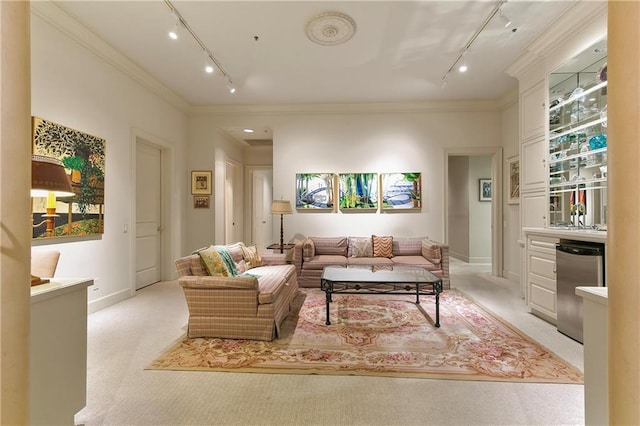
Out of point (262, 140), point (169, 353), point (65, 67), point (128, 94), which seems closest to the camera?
point (169, 353)

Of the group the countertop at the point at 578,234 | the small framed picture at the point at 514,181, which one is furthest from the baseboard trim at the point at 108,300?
the small framed picture at the point at 514,181

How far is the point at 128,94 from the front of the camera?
405 cm

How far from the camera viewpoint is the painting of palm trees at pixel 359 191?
18.0ft

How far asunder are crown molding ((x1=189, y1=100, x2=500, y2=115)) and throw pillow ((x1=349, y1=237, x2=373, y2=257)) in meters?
2.37

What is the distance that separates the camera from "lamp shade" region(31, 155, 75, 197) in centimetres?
143

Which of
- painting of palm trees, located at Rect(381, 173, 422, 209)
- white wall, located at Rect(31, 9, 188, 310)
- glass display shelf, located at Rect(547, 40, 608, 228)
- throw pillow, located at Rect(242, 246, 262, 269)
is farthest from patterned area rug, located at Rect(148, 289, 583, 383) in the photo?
painting of palm trees, located at Rect(381, 173, 422, 209)

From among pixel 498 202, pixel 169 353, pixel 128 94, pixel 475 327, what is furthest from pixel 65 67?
pixel 498 202

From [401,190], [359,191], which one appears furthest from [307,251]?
[401,190]

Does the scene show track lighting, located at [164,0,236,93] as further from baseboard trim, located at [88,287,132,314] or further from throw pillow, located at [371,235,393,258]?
throw pillow, located at [371,235,393,258]

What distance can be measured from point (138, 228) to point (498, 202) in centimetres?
604

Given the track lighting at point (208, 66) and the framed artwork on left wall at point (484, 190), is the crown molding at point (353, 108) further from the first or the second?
the framed artwork on left wall at point (484, 190)

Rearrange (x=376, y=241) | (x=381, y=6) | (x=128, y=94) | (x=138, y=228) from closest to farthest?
(x=381, y=6)
(x=128, y=94)
(x=138, y=228)
(x=376, y=241)

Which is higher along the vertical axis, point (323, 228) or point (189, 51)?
point (189, 51)
